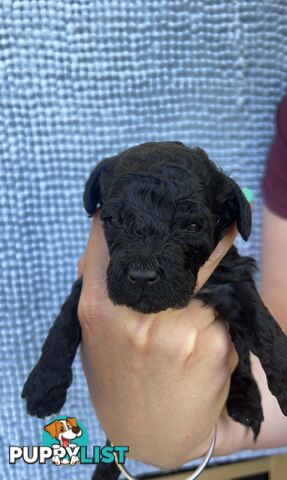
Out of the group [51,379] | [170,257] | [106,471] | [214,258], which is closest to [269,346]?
[214,258]

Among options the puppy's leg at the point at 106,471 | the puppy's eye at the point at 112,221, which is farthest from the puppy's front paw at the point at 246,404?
the puppy's eye at the point at 112,221

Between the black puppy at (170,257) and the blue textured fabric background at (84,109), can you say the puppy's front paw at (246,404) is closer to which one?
the black puppy at (170,257)

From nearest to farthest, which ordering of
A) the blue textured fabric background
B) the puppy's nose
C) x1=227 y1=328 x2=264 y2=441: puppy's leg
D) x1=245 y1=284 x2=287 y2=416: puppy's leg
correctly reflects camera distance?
the puppy's nose < x1=245 y1=284 x2=287 y2=416: puppy's leg < x1=227 y1=328 x2=264 y2=441: puppy's leg < the blue textured fabric background

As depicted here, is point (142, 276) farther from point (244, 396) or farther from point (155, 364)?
point (244, 396)

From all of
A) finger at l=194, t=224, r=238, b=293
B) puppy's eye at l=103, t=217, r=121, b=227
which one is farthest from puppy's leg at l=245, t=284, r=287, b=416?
puppy's eye at l=103, t=217, r=121, b=227

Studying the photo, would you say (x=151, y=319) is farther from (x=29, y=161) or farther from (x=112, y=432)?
(x=29, y=161)

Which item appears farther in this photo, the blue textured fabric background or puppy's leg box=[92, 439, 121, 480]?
the blue textured fabric background

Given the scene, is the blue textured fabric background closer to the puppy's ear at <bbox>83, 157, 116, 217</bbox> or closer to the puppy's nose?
the puppy's ear at <bbox>83, 157, 116, 217</bbox>
